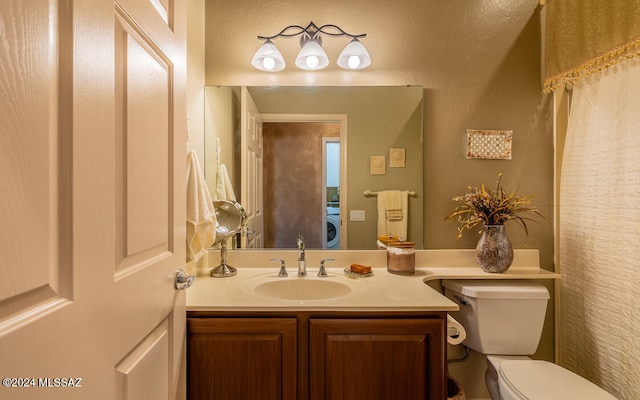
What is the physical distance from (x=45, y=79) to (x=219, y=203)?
1.15 meters

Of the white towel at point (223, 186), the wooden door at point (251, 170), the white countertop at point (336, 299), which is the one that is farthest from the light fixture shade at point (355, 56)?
the white countertop at point (336, 299)

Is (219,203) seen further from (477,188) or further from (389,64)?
(477,188)

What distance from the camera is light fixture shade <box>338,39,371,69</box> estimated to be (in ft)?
5.25

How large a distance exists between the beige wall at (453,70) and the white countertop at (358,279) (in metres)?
0.14

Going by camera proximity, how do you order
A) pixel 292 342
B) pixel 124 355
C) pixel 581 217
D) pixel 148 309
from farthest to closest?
1. pixel 581 217
2. pixel 292 342
3. pixel 148 309
4. pixel 124 355

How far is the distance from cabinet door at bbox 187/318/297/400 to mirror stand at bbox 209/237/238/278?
1.26ft

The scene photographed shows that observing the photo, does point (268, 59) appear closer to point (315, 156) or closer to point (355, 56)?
point (355, 56)

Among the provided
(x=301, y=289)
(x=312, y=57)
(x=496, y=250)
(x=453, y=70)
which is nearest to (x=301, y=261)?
(x=301, y=289)

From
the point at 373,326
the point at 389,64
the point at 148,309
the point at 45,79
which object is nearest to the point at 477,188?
the point at 389,64

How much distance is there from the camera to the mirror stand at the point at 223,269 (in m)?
1.48

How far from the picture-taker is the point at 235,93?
1672mm

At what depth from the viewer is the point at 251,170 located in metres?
1.69

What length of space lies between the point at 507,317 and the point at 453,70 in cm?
128

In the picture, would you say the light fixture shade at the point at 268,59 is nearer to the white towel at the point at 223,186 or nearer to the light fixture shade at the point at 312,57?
the light fixture shade at the point at 312,57
